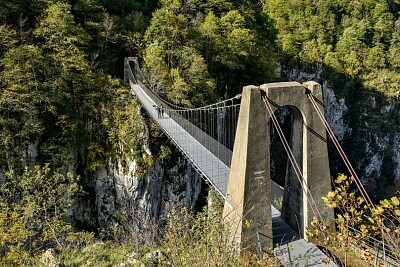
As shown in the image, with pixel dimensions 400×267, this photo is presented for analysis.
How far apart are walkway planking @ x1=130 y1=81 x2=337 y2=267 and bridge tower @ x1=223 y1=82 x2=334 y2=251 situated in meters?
0.29

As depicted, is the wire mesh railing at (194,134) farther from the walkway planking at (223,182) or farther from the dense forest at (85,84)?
the dense forest at (85,84)

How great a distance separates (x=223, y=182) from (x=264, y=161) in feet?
6.42

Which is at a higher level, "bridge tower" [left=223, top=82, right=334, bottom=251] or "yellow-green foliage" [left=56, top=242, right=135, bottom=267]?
"bridge tower" [left=223, top=82, right=334, bottom=251]

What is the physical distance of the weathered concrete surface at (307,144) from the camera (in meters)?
5.77

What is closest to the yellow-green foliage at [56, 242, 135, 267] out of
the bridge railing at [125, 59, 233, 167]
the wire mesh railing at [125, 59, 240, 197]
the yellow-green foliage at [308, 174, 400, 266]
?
the wire mesh railing at [125, 59, 240, 197]

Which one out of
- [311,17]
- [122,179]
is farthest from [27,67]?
[311,17]

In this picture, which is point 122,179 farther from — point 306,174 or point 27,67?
point 306,174

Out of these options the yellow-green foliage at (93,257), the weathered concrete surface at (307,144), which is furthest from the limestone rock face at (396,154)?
the yellow-green foliage at (93,257)

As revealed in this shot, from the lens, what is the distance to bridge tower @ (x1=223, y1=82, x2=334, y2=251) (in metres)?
5.54

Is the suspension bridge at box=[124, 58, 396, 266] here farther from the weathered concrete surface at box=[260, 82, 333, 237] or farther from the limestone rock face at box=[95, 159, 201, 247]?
the limestone rock face at box=[95, 159, 201, 247]

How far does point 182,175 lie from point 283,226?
8055 millimetres

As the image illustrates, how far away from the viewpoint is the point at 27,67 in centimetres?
1247

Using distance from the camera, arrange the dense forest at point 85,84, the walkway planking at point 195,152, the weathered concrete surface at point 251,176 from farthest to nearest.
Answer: the dense forest at point 85,84 < the walkway planking at point 195,152 < the weathered concrete surface at point 251,176

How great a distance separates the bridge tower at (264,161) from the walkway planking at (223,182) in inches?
11.6
